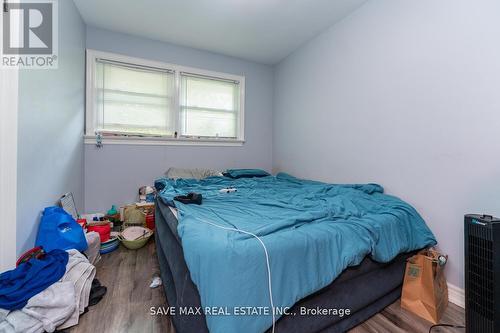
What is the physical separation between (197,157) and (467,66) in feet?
9.99

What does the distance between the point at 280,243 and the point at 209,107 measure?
2.93 metres

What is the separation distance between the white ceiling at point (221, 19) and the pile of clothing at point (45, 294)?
2.54m

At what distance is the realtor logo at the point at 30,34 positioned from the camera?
1395mm

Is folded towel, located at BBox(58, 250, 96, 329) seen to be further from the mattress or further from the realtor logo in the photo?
the realtor logo

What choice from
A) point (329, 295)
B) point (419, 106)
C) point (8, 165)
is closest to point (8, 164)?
point (8, 165)

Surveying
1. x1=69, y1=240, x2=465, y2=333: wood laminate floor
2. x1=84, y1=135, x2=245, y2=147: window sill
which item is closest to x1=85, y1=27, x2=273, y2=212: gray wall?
x1=84, y1=135, x2=245, y2=147: window sill

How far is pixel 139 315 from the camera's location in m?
1.40

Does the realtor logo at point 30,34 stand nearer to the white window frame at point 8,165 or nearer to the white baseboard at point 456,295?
the white window frame at point 8,165

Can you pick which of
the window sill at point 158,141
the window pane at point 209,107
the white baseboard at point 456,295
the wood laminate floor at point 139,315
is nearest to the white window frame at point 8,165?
the wood laminate floor at point 139,315

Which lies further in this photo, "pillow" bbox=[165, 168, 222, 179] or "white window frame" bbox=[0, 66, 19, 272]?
"pillow" bbox=[165, 168, 222, 179]

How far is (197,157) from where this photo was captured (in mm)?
3455

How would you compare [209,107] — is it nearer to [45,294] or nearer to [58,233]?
[58,233]

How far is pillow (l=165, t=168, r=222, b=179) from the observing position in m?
3.12

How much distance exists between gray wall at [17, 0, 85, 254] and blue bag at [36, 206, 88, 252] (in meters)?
0.05
